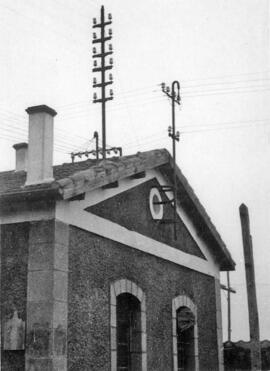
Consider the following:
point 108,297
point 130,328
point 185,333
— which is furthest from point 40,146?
point 185,333

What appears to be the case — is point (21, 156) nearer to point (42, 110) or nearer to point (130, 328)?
point (42, 110)

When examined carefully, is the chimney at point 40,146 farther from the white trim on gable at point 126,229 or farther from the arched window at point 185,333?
the arched window at point 185,333

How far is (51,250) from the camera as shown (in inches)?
374

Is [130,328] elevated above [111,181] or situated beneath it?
situated beneath

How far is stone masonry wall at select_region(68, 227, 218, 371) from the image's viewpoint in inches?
392

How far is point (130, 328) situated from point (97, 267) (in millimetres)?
1803

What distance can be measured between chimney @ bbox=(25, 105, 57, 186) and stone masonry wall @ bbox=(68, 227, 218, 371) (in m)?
0.96

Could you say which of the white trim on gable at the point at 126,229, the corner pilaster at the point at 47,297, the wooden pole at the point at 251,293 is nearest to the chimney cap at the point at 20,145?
the white trim on gable at the point at 126,229

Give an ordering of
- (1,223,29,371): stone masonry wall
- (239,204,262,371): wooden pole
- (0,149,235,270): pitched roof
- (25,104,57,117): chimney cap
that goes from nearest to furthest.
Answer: (1,223,29,371): stone masonry wall
(0,149,235,270): pitched roof
(25,104,57,117): chimney cap
(239,204,262,371): wooden pole

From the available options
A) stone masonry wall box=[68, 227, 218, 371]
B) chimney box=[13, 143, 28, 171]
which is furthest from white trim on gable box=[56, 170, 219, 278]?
chimney box=[13, 143, 28, 171]

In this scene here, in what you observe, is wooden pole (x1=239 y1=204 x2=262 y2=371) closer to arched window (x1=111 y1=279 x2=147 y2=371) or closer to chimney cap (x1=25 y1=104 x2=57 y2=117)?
arched window (x1=111 y1=279 x2=147 y2=371)

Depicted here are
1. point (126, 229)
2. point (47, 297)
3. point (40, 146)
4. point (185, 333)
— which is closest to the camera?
point (47, 297)

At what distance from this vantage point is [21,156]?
14.0m

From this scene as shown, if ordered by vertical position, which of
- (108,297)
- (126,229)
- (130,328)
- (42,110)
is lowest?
(130,328)
